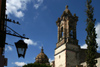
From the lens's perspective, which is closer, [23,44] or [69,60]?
[23,44]

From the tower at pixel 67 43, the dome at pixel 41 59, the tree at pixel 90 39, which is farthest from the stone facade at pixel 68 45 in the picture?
the dome at pixel 41 59

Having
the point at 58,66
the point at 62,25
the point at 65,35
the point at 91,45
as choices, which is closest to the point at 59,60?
the point at 58,66

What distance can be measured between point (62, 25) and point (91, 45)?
41.8 ft

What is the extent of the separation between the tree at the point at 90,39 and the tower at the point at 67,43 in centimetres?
834

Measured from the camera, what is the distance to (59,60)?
1178 inches

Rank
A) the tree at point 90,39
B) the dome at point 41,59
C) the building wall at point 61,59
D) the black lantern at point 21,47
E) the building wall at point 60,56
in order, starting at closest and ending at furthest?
1. the black lantern at point 21,47
2. the tree at point 90,39
3. the building wall at point 61,59
4. the building wall at point 60,56
5. the dome at point 41,59

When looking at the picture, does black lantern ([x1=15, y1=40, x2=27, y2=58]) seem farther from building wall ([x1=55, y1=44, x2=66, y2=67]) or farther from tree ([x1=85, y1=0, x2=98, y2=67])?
building wall ([x1=55, y1=44, x2=66, y2=67])

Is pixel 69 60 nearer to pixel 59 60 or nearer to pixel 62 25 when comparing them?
pixel 59 60

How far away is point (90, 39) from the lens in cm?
2044

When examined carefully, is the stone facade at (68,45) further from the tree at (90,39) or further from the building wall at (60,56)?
the tree at (90,39)

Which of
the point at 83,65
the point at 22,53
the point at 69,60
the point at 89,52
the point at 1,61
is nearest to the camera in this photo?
the point at 22,53

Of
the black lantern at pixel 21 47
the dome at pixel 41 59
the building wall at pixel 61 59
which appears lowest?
the black lantern at pixel 21 47

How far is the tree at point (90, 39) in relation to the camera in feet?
64.0

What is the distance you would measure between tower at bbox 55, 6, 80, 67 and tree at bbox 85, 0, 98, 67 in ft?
27.4
